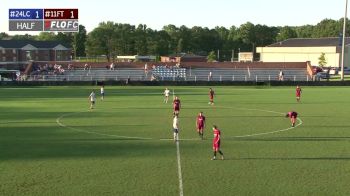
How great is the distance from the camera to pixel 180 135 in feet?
77.8

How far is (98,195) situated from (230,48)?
144264 mm

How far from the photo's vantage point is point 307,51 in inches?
4537

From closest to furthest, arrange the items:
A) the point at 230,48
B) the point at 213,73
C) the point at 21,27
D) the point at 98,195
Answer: the point at 98,195 → the point at 21,27 → the point at 213,73 → the point at 230,48

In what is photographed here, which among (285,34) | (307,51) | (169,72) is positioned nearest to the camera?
(169,72)

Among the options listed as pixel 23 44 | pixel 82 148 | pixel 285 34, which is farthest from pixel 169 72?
pixel 285 34

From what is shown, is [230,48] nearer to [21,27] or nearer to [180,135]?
[21,27]

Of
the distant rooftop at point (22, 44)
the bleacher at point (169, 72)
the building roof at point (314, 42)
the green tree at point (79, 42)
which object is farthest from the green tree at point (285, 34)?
the bleacher at point (169, 72)

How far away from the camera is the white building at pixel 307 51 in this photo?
11044 centimetres

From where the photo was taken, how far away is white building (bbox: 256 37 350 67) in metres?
110

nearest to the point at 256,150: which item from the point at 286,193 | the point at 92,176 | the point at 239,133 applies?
the point at 239,133

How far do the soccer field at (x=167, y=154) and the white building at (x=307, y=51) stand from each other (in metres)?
81.0

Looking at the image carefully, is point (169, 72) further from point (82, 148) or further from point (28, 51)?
point (28, 51)
